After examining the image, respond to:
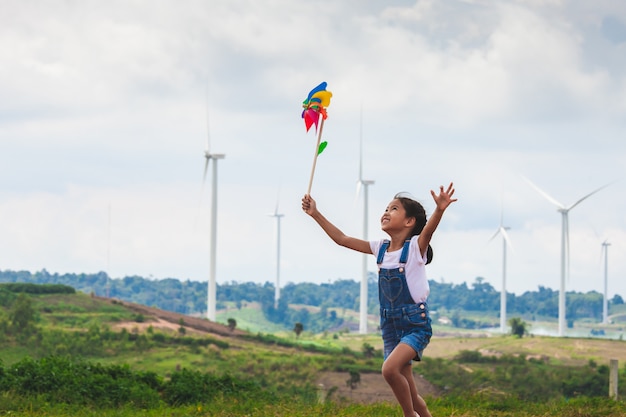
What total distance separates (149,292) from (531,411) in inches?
Result: 6602

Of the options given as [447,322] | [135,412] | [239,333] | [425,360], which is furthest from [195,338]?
[447,322]

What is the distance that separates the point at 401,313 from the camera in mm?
10180

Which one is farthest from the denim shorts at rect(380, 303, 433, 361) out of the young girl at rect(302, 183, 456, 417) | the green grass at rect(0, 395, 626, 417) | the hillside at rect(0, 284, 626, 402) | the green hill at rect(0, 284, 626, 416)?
the hillside at rect(0, 284, 626, 402)

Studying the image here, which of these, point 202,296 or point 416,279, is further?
point 202,296

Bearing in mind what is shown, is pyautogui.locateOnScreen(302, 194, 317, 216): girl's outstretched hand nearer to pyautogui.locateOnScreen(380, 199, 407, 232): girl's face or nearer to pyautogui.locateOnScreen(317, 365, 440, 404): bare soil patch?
pyautogui.locateOnScreen(380, 199, 407, 232): girl's face

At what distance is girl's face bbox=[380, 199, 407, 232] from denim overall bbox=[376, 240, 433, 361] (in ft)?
0.81

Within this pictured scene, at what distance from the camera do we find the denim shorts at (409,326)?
10.1m

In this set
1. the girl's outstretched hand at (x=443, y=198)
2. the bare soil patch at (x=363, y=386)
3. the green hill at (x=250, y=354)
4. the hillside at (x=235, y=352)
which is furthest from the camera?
the hillside at (x=235, y=352)

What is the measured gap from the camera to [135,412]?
15492 mm

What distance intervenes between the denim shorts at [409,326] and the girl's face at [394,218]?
85cm

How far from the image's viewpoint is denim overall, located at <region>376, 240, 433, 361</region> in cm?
1015

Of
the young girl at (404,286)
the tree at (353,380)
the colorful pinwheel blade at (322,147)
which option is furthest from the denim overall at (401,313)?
the tree at (353,380)

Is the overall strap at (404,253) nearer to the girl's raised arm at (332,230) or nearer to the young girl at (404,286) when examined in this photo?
the young girl at (404,286)

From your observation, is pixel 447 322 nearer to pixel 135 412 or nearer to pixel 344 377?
pixel 344 377
